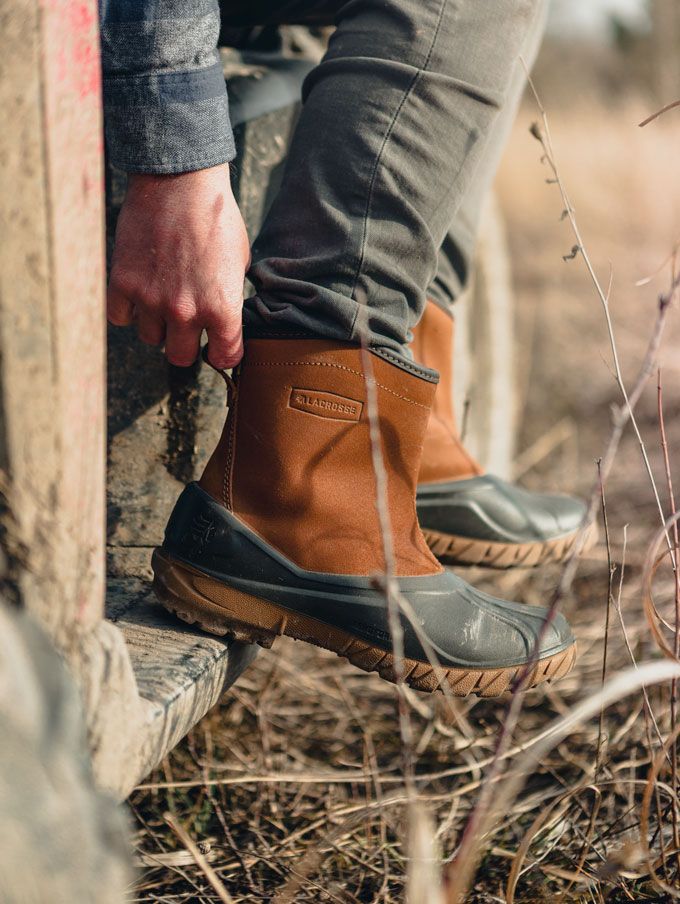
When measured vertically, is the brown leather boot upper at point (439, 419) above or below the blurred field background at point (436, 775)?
above

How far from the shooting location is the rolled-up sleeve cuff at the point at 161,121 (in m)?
0.95

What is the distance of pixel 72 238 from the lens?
68 centimetres

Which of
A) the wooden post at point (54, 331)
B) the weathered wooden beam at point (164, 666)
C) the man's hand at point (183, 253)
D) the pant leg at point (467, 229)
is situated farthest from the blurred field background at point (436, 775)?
the man's hand at point (183, 253)

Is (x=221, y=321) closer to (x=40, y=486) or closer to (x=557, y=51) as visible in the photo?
(x=40, y=486)

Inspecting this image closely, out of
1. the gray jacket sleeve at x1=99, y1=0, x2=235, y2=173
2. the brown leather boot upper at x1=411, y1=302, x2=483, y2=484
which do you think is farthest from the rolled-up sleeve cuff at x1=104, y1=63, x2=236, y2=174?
the brown leather boot upper at x1=411, y1=302, x2=483, y2=484

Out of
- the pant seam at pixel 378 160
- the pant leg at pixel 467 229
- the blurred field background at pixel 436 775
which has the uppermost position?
the pant seam at pixel 378 160

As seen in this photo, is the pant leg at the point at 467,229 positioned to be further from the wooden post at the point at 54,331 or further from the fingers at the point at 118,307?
the wooden post at the point at 54,331

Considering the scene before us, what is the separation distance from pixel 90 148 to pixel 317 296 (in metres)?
0.36

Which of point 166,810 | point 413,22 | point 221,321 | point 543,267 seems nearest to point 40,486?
point 221,321

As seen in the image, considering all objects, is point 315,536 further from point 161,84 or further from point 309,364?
point 161,84

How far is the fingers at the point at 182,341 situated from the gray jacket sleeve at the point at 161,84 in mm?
166

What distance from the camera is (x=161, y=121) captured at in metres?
0.95

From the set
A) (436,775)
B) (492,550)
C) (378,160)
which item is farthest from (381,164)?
(436,775)

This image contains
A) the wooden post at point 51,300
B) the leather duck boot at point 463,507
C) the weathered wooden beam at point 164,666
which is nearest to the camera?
the wooden post at point 51,300
